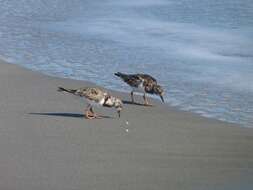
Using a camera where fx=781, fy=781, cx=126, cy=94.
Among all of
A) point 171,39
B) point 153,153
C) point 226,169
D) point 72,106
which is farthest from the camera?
point 171,39

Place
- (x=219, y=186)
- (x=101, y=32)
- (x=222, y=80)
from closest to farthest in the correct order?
(x=219, y=186), (x=222, y=80), (x=101, y=32)

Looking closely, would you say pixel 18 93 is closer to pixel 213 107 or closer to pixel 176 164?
pixel 213 107

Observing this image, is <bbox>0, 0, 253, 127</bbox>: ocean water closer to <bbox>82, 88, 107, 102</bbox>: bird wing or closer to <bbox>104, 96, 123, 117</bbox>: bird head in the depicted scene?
<bbox>104, 96, 123, 117</bbox>: bird head

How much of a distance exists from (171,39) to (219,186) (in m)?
9.03

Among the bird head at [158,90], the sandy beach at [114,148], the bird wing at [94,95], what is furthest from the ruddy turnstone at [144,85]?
the bird wing at [94,95]

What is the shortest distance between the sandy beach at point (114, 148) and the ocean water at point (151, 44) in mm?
897

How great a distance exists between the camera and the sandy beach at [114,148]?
22.9 ft

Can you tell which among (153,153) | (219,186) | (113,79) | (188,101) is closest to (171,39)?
(113,79)

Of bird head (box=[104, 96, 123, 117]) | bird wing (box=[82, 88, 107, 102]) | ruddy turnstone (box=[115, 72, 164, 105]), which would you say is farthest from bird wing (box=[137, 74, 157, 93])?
bird wing (box=[82, 88, 107, 102])

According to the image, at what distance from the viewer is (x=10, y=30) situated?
1748cm

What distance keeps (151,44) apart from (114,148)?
24.6ft

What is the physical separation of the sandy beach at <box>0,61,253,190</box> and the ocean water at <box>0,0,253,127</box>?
0.90 metres

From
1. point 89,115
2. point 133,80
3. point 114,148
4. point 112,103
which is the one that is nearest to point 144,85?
point 133,80

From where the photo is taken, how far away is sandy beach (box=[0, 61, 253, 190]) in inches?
275
